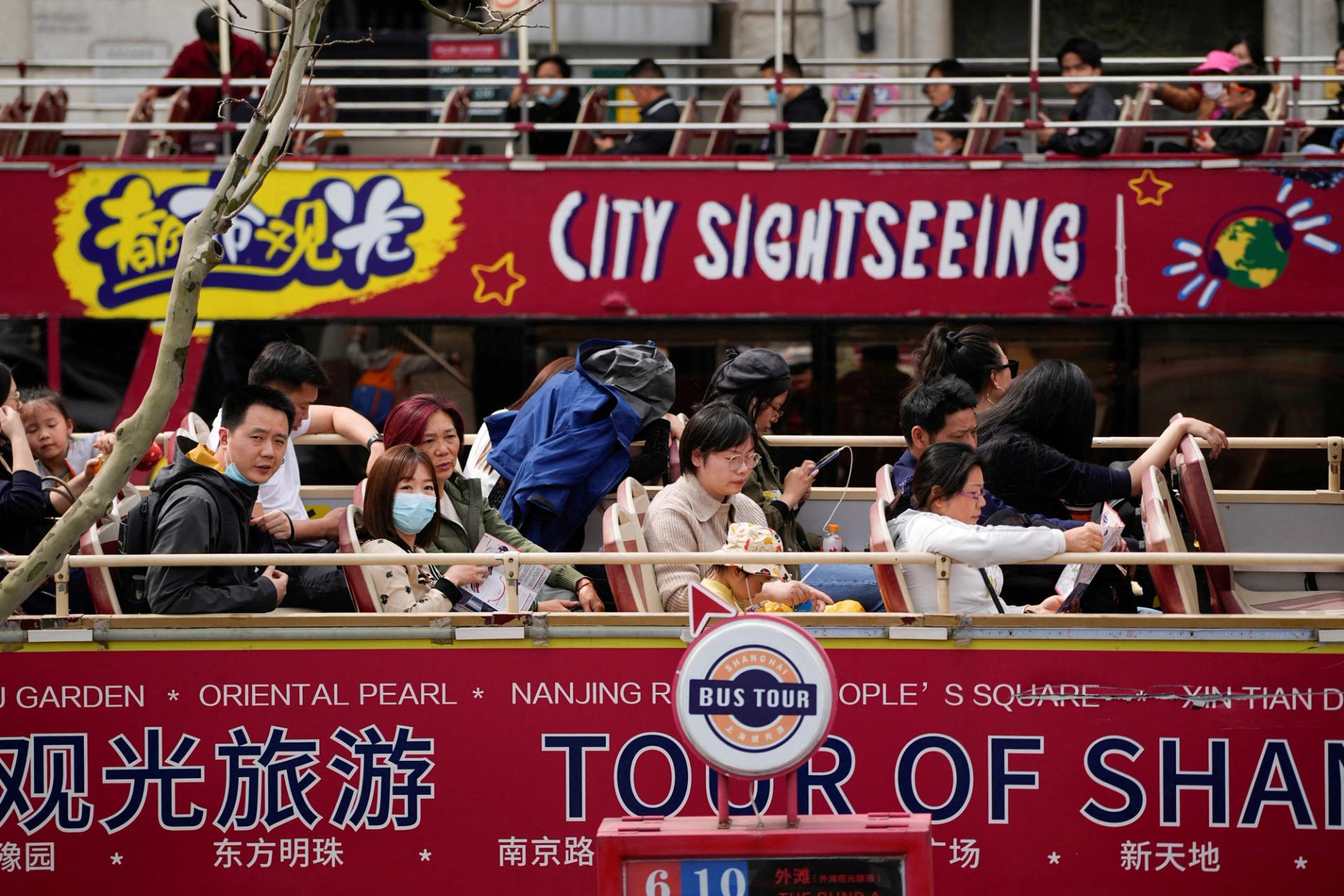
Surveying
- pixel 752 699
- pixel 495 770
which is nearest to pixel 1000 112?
pixel 495 770

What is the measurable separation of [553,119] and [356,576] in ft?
22.8

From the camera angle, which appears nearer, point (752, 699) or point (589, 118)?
point (752, 699)

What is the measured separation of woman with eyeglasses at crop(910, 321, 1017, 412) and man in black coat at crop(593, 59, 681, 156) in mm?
4697

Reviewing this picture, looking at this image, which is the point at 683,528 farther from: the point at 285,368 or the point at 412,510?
the point at 285,368

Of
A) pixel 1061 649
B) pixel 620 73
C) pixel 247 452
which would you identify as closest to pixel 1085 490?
pixel 1061 649

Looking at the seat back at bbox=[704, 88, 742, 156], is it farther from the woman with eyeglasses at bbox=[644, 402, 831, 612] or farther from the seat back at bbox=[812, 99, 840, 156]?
the woman with eyeglasses at bbox=[644, 402, 831, 612]

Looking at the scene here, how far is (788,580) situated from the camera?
5.81 metres

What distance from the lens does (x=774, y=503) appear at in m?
6.57

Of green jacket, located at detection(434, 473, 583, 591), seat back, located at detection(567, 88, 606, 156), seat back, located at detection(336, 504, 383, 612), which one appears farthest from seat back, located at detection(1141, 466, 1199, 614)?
seat back, located at detection(567, 88, 606, 156)

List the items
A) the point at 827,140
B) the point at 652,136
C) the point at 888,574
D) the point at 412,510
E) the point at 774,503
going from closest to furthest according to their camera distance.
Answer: the point at 888,574 → the point at 412,510 → the point at 774,503 → the point at 827,140 → the point at 652,136

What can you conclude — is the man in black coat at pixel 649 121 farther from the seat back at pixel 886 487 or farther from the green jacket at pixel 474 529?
the green jacket at pixel 474 529

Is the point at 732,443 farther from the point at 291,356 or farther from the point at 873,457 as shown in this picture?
the point at 873,457

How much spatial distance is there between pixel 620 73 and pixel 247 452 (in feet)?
38.3

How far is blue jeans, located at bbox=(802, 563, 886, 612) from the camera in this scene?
247 inches
